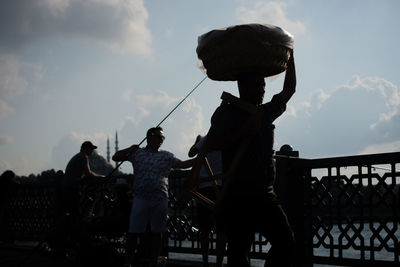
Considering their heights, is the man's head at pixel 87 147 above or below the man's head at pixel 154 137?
above

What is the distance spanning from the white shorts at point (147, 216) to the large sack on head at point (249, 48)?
10.6 feet

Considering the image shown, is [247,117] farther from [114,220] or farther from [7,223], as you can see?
[7,223]

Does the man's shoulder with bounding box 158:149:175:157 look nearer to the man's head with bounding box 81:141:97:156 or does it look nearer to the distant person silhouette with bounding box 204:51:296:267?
the man's head with bounding box 81:141:97:156

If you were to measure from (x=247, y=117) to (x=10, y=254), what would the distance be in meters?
8.62

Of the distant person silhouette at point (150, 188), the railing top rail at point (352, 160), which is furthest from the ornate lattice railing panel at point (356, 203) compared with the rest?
the distant person silhouette at point (150, 188)

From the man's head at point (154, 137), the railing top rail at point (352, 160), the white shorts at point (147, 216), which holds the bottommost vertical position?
the white shorts at point (147, 216)

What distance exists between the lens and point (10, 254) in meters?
11.1

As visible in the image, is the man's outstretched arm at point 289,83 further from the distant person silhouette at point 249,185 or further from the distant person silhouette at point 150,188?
the distant person silhouette at point 150,188

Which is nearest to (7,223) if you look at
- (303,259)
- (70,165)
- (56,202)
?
(56,202)

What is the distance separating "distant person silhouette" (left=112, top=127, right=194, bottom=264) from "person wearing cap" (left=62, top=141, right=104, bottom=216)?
2684mm

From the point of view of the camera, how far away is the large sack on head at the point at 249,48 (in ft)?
13.8

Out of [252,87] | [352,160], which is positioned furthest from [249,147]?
[352,160]

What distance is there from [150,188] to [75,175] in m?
3.41

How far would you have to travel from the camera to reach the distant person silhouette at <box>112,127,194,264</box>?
719 centimetres
